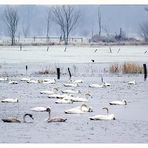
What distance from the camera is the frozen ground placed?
843 centimetres

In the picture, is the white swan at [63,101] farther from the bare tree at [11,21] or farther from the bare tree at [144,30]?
the bare tree at [144,30]

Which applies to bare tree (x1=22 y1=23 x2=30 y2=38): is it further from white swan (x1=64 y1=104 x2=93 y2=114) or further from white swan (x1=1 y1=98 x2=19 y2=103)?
white swan (x1=1 y1=98 x2=19 y2=103)

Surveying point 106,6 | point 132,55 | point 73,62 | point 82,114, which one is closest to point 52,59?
point 73,62

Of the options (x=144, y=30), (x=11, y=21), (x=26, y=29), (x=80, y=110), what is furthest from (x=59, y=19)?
(x=80, y=110)

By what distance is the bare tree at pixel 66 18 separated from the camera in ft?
29.8

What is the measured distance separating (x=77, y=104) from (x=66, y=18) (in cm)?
221

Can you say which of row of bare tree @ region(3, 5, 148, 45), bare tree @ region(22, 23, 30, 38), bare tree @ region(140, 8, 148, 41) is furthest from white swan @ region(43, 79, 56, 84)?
bare tree @ region(140, 8, 148, 41)

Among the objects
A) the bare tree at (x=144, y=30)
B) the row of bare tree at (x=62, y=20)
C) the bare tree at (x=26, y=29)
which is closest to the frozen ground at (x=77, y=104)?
the bare tree at (x=144, y=30)

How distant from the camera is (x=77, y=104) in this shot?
11.0 metres

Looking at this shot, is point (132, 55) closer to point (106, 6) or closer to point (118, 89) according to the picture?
point (118, 89)

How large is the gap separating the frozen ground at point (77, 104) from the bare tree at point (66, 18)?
1.01 m

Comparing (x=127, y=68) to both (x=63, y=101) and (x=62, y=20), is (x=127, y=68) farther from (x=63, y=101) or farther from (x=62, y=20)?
(x=62, y=20)

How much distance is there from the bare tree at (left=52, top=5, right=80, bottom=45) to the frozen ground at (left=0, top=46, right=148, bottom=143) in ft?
3.33

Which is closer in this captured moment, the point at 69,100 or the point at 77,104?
the point at 77,104
